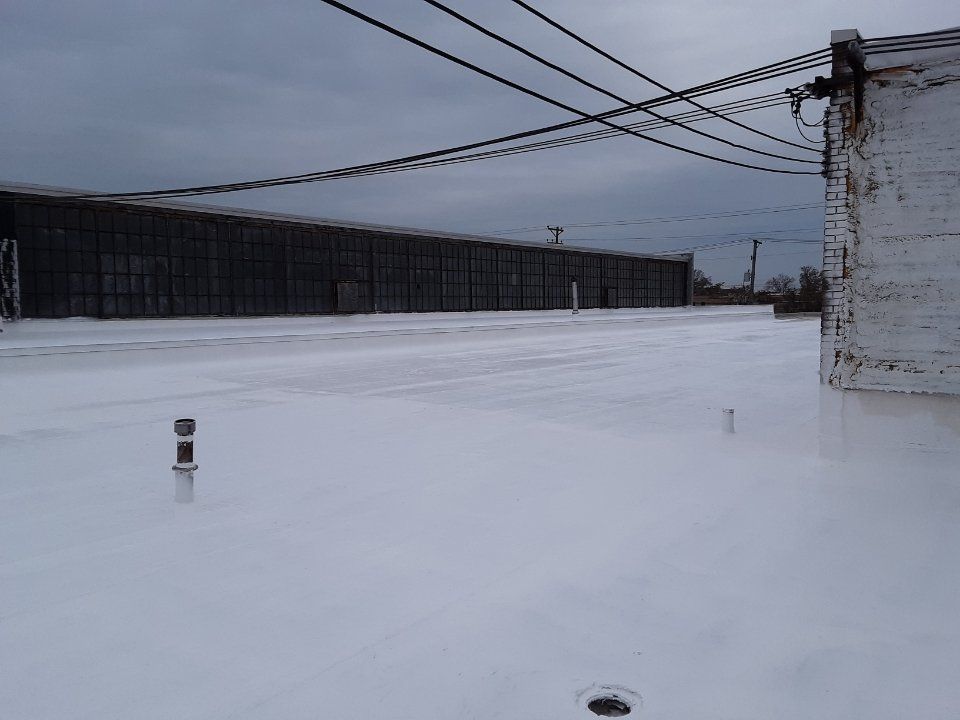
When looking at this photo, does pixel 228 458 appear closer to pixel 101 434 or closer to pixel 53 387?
pixel 101 434

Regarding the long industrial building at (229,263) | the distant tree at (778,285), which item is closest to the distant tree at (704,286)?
the distant tree at (778,285)

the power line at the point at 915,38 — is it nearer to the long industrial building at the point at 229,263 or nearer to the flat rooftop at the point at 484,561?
the flat rooftop at the point at 484,561

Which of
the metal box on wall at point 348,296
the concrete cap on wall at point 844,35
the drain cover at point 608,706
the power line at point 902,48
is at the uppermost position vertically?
the concrete cap on wall at point 844,35

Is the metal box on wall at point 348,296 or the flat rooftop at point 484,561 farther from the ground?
the metal box on wall at point 348,296

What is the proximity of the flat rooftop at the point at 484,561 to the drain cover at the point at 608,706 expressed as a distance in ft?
0.21

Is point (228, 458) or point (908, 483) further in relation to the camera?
point (228, 458)

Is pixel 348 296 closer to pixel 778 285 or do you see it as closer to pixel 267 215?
pixel 267 215

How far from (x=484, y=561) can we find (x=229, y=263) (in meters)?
22.8

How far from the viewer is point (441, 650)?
375 centimetres

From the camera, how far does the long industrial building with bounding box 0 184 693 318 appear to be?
67.2 ft

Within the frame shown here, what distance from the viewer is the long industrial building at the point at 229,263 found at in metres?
20.5

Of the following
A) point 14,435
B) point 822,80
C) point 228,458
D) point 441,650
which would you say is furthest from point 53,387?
point 822,80

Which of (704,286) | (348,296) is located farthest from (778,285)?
(348,296)

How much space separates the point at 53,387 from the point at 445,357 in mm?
10400
